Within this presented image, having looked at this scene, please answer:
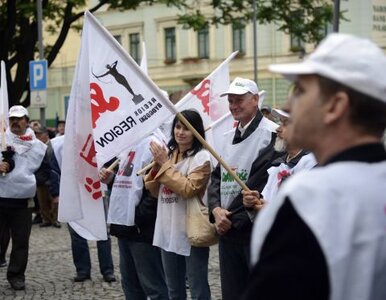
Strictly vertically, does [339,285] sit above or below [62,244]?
above

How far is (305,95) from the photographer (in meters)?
2.06

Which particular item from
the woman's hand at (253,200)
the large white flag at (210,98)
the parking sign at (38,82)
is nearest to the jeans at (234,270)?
the woman's hand at (253,200)

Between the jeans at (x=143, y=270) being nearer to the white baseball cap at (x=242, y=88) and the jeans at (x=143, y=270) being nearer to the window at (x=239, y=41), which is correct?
the white baseball cap at (x=242, y=88)

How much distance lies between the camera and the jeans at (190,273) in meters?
5.79

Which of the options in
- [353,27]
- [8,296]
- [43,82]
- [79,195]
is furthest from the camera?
[353,27]

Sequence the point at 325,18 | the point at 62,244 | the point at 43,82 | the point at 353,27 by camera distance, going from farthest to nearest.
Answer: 1. the point at 353,27
2. the point at 325,18
3. the point at 43,82
4. the point at 62,244

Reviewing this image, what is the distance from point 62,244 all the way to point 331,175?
34.5 ft

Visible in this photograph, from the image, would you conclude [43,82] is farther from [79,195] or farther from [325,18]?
[79,195]

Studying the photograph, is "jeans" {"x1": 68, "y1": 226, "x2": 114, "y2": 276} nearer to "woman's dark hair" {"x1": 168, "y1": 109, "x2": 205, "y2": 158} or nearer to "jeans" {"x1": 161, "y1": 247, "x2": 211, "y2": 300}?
"jeans" {"x1": 161, "y1": 247, "x2": 211, "y2": 300}

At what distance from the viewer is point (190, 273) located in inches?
228

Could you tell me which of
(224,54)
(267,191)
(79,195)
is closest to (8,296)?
(79,195)

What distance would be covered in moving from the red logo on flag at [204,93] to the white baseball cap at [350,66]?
17.3 ft

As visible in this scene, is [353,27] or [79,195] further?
[353,27]

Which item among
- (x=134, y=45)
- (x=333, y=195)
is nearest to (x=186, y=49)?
(x=134, y=45)
